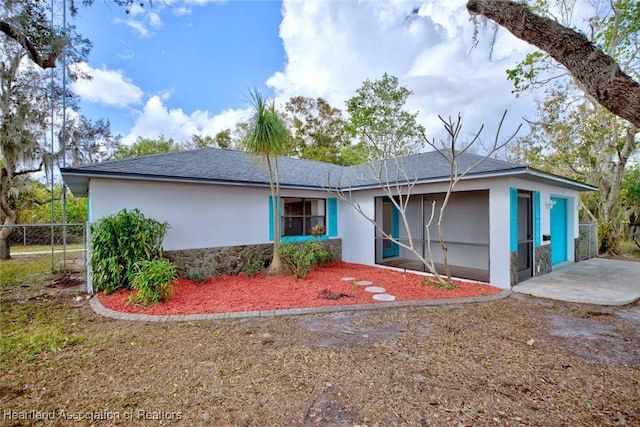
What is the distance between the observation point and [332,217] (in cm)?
1016

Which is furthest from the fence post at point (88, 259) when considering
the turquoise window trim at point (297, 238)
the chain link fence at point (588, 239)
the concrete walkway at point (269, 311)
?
the chain link fence at point (588, 239)

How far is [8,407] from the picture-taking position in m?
2.51

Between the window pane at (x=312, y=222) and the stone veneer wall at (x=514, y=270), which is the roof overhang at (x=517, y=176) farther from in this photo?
the window pane at (x=312, y=222)

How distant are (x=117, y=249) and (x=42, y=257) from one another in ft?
29.9

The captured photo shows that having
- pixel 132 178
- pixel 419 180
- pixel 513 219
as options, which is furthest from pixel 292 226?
pixel 513 219

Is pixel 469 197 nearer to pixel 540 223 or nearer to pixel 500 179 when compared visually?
pixel 540 223

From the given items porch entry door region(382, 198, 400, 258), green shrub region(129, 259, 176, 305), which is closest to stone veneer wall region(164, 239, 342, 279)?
green shrub region(129, 259, 176, 305)

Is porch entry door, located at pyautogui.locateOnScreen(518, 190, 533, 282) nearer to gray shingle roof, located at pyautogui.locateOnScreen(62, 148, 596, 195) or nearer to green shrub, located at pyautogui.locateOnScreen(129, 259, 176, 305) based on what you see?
gray shingle roof, located at pyautogui.locateOnScreen(62, 148, 596, 195)

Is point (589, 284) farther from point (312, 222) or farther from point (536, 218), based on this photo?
point (312, 222)

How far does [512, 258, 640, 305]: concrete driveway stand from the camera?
18.7ft

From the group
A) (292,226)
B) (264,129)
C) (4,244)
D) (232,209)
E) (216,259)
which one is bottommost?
(216,259)

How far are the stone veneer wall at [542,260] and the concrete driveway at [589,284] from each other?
0.17m

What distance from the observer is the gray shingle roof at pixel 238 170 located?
20.9 feet

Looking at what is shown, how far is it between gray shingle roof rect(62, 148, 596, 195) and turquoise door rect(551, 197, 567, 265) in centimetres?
345
